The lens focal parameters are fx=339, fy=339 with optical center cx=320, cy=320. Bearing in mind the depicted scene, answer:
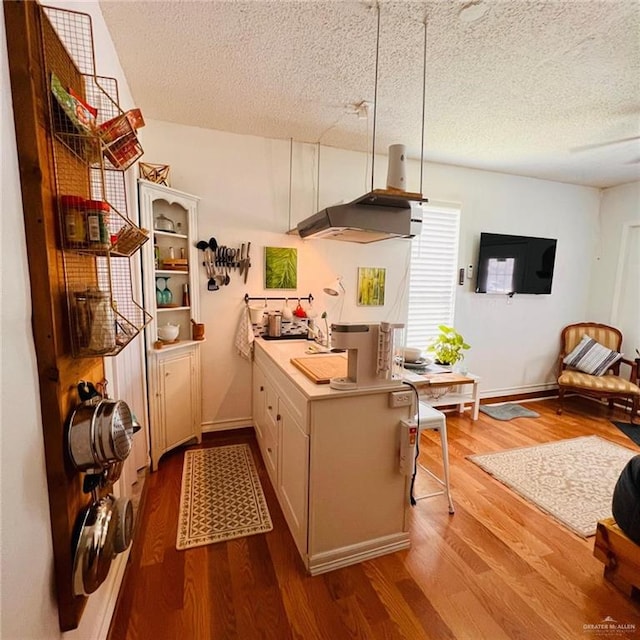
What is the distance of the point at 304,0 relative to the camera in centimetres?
154

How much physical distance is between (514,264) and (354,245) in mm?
2059

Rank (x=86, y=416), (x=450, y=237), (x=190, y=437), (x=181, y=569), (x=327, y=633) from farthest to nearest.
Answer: (x=450, y=237) → (x=190, y=437) → (x=181, y=569) → (x=327, y=633) → (x=86, y=416)

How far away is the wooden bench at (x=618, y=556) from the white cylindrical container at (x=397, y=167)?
6.76 feet

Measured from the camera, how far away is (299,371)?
6.48 ft

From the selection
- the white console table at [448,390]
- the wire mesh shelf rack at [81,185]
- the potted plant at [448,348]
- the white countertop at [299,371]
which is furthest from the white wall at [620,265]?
the wire mesh shelf rack at [81,185]

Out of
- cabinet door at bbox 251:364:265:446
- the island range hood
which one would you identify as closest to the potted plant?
the island range hood

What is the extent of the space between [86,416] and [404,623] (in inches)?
61.0

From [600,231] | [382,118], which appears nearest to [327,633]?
[382,118]

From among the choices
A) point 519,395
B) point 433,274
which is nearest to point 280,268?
point 433,274

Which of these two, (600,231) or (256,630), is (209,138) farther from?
(600,231)

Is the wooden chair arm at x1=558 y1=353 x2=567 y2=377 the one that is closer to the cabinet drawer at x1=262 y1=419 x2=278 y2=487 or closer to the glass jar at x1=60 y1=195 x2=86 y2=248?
the cabinet drawer at x1=262 y1=419 x2=278 y2=487

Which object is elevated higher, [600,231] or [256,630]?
[600,231]

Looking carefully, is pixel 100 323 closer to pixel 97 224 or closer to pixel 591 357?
pixel 97 224

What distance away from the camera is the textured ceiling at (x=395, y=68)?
5.32 ft
